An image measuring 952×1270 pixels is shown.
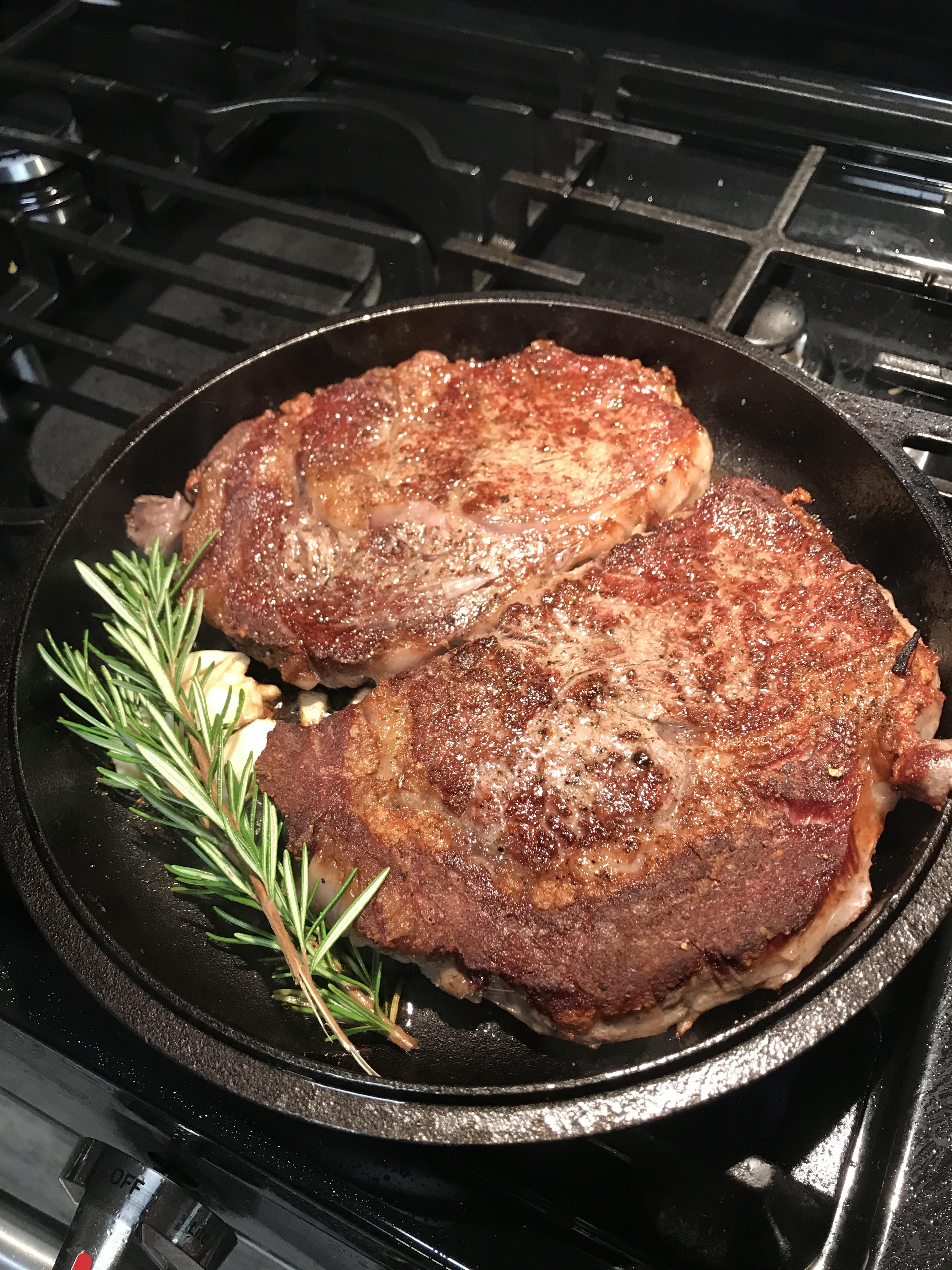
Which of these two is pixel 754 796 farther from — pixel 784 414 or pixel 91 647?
pixel 91 647

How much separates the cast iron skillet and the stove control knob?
0.80ft

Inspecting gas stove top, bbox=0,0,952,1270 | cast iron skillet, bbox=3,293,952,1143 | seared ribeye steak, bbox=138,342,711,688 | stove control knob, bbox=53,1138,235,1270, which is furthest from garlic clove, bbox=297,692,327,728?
stove control knob, bbox=53,1138,235,1270

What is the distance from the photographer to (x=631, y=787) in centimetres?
130

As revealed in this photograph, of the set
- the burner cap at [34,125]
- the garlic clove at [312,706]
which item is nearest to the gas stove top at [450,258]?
the burner cap at [34,125]

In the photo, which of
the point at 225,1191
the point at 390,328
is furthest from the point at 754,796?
the point at 390,328

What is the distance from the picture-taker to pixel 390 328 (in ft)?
6.42

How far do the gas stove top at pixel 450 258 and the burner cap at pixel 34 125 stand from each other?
0.01 m

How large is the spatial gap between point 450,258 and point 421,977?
63.7 inches

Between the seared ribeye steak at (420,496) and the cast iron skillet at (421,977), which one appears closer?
the cast iron skillet at (421,977)

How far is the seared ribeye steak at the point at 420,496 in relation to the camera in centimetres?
160

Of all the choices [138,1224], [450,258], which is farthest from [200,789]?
[450,258]

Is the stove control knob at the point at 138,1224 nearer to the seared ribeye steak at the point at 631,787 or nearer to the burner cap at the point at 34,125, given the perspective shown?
the seared ribeye steak at the point at 631,787

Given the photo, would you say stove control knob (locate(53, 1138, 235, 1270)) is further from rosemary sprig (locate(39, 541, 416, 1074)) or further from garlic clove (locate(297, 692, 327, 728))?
garlic clove (locate(297, 692, 327, 728))

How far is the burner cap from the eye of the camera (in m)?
2.64
